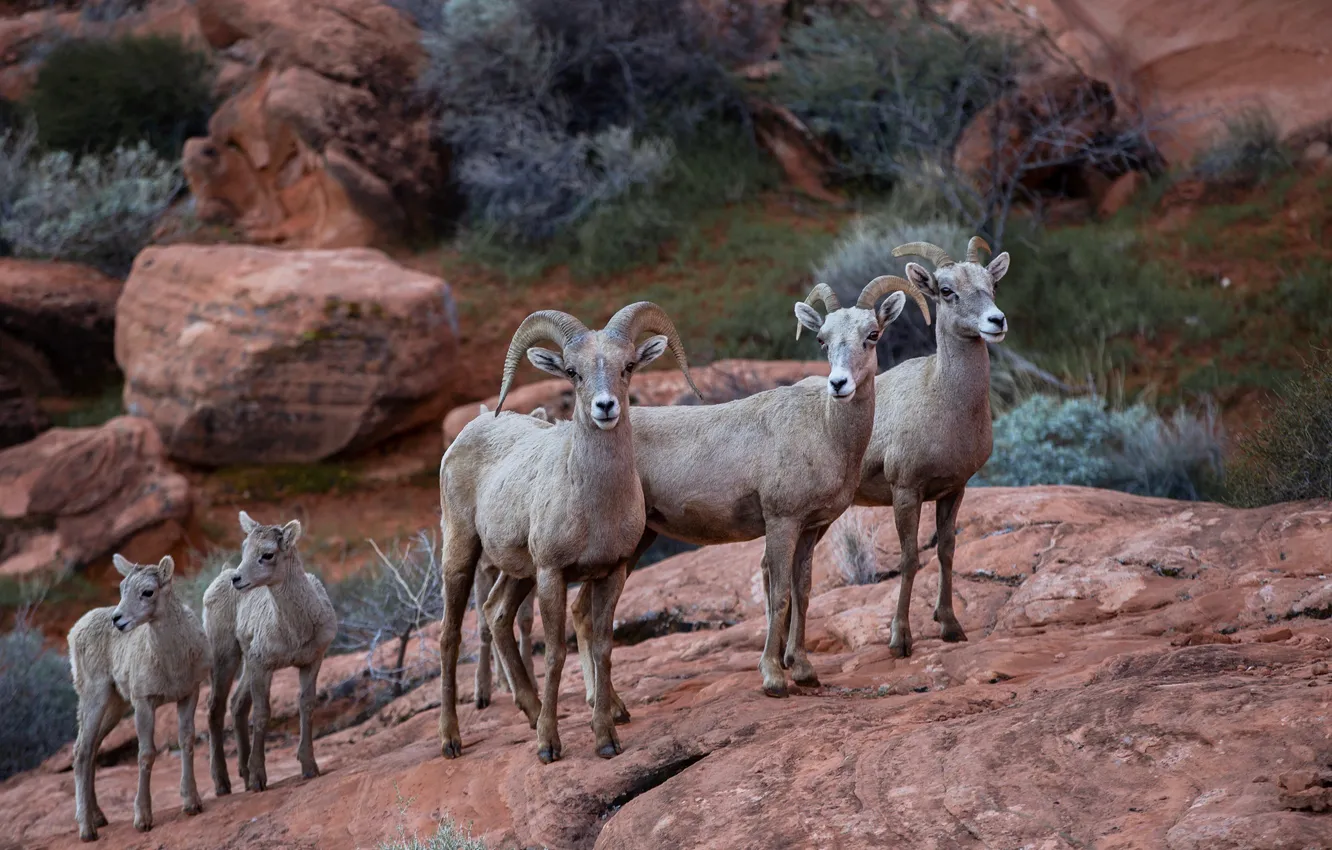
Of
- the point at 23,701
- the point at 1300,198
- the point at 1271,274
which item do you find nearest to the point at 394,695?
the point at 23,701

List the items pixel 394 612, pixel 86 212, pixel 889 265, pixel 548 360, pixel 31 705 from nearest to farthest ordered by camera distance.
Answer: pixel 548 360, pixel 31 705, pixel 394 612, pixel 889 265, pixel 86 212

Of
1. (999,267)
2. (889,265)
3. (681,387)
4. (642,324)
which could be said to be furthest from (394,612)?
(889,265)

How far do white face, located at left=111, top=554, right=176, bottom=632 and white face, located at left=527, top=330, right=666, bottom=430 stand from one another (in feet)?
10.0

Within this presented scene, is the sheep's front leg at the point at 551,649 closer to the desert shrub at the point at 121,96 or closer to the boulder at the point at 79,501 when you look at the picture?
the boulder at the point at 79,501

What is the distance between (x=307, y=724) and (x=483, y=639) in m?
1.19

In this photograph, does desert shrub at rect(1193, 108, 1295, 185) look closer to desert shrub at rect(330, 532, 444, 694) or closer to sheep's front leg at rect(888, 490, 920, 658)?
desert shrub at rect(330, 532, 444, 694)

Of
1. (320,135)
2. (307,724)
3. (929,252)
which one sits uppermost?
(320,135)

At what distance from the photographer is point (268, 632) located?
25.5ft

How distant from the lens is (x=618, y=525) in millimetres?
6227

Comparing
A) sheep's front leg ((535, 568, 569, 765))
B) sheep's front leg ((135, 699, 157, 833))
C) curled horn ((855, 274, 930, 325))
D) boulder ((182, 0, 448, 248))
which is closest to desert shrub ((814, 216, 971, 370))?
boulder ((182, 0, 448, 248))

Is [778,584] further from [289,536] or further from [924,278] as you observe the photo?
[289,536]

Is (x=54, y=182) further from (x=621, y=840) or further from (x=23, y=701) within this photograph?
(x=621, y=840)

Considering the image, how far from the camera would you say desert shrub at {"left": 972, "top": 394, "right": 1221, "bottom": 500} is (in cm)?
1197

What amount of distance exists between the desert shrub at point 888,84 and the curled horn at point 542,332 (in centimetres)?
1381
